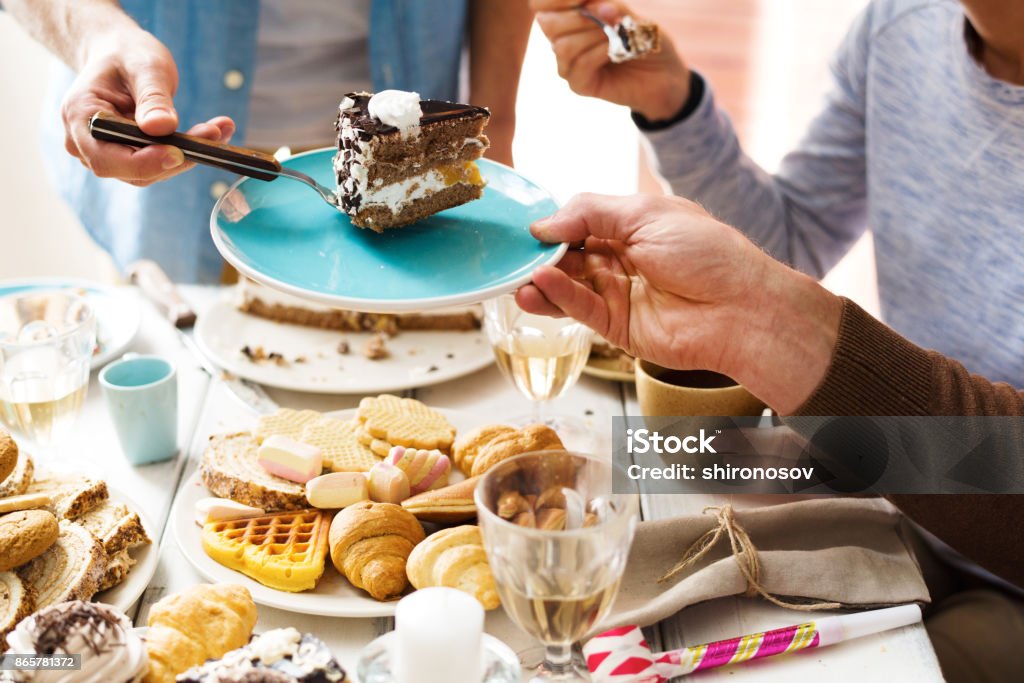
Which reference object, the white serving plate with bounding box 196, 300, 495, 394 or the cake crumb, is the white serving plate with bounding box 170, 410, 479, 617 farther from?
the cake crumb

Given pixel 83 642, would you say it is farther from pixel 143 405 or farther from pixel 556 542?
pixel 143 405

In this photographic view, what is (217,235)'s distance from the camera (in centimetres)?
134

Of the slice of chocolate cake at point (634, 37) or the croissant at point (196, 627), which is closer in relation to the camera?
the croissant at point (196, 627)

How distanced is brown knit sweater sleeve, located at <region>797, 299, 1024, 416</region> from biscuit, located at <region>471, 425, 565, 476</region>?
1.17 feet

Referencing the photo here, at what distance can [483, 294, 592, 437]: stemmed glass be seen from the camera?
1.56 m

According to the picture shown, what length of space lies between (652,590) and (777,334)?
39cm

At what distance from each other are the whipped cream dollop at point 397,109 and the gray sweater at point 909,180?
0.75 metres

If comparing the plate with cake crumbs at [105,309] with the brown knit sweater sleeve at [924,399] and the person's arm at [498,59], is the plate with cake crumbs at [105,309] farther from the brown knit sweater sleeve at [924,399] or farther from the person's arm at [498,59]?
the brown knit sweater sleeve at [924,399]

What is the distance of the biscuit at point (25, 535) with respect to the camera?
1.14 meters

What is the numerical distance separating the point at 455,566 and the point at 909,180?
123 cm

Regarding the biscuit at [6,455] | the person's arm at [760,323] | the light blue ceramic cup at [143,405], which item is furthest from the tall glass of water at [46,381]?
the person's arm at [760,323]

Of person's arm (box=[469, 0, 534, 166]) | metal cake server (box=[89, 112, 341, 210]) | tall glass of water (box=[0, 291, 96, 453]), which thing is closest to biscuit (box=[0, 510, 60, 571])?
tall glass of water (box=[0, 291, 96, 453])

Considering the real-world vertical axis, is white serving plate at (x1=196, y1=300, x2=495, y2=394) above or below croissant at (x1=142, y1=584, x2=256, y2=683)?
below

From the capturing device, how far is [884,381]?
1.34m
